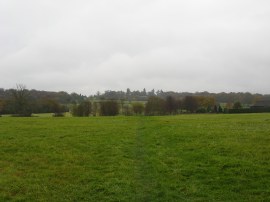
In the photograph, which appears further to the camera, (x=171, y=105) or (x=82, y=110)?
(x=171, y=105)

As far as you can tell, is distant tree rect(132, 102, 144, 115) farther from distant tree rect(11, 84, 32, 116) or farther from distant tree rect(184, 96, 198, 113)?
distant tree rect(11, 84, 32, 116)

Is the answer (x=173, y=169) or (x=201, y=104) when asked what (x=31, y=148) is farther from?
(x=201, y=104)

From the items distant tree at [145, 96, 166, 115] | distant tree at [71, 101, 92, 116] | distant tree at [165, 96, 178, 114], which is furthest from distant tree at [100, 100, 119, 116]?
distant tree at [165, 96, 178, 114]

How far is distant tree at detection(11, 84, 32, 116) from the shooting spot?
9475cm

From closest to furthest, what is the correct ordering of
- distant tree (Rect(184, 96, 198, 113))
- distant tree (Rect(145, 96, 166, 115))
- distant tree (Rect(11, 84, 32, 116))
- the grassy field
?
the grassy field → distant tree (Rect(11, 84, 32, 116)) → distant tree (Rect(145, 96, 166, 115)) → distant tree (Rect(184, 96, 198, 113))

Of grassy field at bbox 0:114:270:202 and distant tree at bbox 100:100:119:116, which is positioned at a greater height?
distant tree at bbox 100:100:119:116

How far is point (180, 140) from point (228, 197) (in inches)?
541

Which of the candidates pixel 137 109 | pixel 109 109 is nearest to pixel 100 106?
pixel 109 109

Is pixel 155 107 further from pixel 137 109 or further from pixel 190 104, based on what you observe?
pixel 190 104

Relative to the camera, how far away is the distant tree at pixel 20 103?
9475 centimetres

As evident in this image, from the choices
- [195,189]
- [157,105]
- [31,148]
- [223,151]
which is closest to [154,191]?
[195,189]

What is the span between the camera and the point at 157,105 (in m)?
120

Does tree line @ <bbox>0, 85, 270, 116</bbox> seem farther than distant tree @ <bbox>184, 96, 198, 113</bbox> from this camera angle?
No

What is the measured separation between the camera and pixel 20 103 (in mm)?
94688
